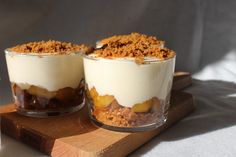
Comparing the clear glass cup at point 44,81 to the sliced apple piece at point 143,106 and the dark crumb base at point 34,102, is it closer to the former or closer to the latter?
the dark crumb base at point 34,102

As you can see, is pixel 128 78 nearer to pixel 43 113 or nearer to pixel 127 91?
pixel 127 91

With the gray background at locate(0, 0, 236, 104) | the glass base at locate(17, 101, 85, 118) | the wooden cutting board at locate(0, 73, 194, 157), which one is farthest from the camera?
the gray background at locate(0, 0, 236, 104)

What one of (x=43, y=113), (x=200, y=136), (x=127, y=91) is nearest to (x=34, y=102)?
(x=43, y=113)

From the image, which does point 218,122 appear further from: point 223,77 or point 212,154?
point 223,77

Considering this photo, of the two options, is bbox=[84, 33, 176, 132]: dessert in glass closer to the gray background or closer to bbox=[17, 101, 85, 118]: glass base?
bbox=[17, 101, 85, 118]: glass base

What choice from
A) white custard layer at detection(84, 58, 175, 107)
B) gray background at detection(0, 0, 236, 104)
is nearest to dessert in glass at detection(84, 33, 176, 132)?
white custard layer at detection(84, 58, 175, 107)

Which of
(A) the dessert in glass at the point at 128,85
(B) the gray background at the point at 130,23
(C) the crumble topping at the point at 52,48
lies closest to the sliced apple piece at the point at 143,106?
(A) the dessert in glass at the point at 128,85
